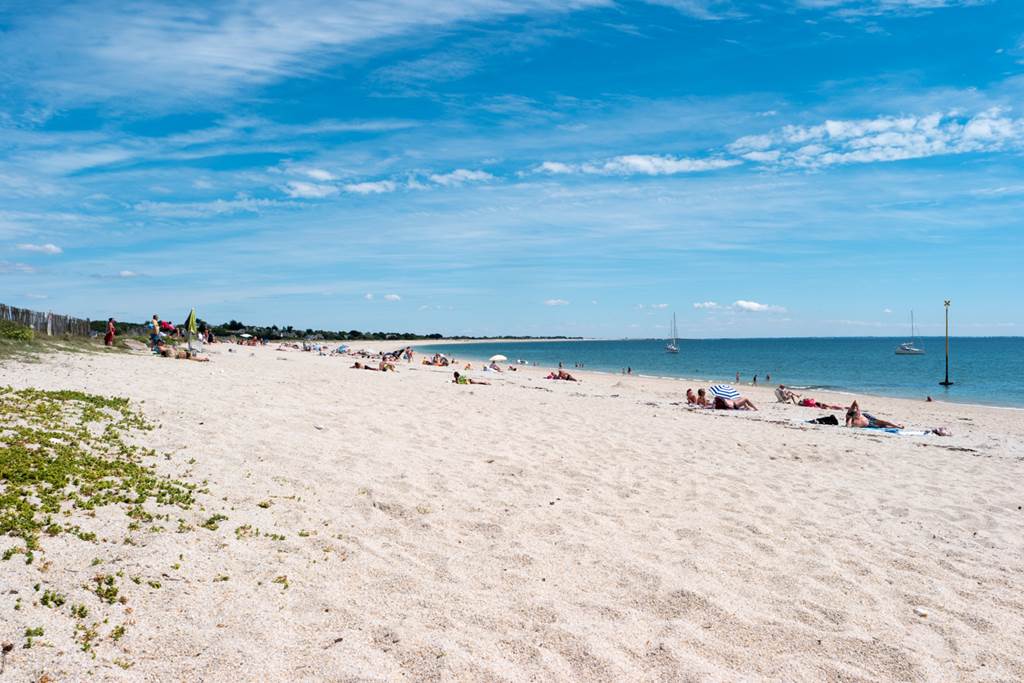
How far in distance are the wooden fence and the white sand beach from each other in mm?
15866

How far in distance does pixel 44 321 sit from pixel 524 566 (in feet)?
88.4

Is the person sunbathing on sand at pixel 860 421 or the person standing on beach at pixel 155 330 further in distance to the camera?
the person standing on beach at pixel 155 330

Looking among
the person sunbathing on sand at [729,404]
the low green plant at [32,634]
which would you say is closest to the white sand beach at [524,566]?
the low green plant at [32,634]

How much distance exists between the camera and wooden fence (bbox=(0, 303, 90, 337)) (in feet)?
77.3

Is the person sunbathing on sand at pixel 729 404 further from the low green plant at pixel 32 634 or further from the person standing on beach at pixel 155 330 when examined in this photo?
the person standing on beach at pixel 155 330

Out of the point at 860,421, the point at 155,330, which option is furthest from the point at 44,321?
the point at 860,421

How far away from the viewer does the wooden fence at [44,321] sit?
2355cm

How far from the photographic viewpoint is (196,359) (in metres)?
23.6

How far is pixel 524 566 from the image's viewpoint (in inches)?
225

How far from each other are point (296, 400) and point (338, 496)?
6.42 m

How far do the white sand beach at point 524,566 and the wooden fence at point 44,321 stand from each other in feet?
52.1

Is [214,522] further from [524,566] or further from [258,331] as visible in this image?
[258,331]

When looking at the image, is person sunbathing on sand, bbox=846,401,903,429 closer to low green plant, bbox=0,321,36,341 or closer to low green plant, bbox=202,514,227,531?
low green plant, bbox=202,514,227,531

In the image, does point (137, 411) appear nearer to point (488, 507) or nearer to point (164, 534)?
point (164, 534)
